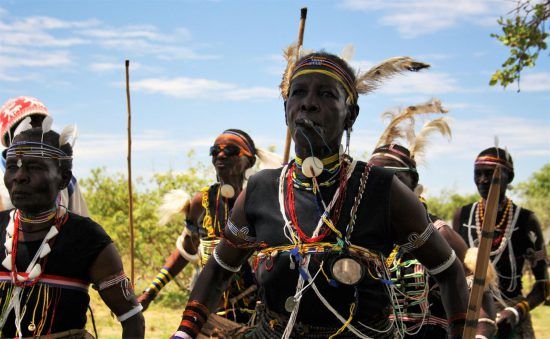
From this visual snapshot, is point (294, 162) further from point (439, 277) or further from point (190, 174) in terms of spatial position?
point (190, 174)

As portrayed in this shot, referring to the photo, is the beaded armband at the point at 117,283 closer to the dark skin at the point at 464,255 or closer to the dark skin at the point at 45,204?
the dark skin at the point at 45,204

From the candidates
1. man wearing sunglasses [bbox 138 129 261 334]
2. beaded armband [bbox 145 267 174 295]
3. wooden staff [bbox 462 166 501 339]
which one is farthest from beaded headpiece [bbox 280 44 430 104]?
beaded armband [bbox 145 267 174 295]

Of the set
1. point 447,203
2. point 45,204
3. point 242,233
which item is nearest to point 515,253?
point 242,233

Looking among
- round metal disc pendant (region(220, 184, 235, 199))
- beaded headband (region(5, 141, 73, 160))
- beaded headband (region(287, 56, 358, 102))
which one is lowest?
round metal disc pendant (region(220, 184, 235, 199))

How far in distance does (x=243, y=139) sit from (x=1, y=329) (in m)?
4.00

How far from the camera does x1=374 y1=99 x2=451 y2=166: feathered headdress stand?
20.8ft

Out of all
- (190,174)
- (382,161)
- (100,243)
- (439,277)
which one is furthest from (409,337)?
(190,174)

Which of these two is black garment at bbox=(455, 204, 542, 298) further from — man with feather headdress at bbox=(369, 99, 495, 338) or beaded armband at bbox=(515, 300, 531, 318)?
man with feather headdress at bbox=(369, 99, 495, 338)

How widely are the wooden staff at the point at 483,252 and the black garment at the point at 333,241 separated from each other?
0.49 meters

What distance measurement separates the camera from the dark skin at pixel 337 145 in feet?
12.1

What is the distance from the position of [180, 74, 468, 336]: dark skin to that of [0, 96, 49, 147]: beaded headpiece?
2516 millimetres

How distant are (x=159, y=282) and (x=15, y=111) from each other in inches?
84.6

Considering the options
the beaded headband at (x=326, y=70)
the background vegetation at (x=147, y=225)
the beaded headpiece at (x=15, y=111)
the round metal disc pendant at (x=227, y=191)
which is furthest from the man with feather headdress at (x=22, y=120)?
the background vegetation at (x=147, y=225)

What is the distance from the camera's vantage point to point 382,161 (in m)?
6.14
